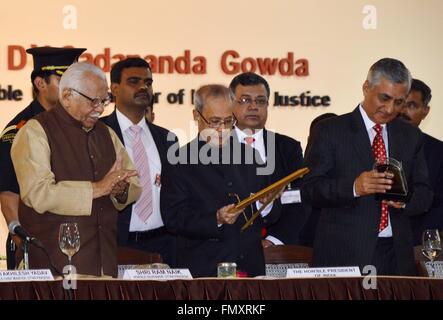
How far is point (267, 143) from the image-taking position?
6.86m


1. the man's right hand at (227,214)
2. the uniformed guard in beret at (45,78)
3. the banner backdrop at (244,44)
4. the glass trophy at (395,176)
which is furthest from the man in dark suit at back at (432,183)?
the uniformed guard in beret at (45,78)

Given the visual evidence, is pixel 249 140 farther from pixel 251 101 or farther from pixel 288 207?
pixel 288 207

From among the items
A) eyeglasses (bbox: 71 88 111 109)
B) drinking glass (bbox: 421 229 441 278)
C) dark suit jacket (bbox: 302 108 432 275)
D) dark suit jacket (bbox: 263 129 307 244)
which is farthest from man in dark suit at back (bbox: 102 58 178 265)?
drinking glass (bbox: 421 229 441 278)

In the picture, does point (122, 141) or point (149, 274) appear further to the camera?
point (122, 141)

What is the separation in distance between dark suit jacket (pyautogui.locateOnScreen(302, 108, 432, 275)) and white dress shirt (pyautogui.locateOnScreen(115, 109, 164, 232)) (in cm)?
122

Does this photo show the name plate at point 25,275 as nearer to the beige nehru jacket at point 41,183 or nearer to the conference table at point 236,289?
the conference table at point 236,289

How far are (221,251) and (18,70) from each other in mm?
3435

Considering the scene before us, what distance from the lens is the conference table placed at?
16.0 feet

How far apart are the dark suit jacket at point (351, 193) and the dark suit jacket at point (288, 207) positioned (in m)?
0.86

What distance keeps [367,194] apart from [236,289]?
108 centimetres

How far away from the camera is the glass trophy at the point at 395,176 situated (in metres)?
5.54

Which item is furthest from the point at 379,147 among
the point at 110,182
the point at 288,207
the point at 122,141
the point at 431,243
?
the point at 122,141
